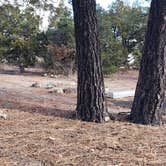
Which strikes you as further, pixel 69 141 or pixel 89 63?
pixel 89 63

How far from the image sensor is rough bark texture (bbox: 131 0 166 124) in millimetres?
6098

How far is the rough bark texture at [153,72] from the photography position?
610 cm

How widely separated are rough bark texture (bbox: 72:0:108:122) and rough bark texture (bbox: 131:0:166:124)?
0.56 meters

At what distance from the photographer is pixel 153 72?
244 inches

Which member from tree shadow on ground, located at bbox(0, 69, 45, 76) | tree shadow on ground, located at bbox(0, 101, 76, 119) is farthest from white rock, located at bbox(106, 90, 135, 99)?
tree shadow on ground, located at bbox(0, 69, 45, 76)

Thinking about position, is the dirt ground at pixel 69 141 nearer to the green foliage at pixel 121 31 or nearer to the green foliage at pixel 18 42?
the green foliage at pixel 18 42

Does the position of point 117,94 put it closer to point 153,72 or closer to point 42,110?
point 42,110

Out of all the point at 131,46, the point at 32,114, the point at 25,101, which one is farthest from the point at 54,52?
the point at 32,114

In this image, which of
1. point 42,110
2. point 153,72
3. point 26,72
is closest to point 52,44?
point 26,72

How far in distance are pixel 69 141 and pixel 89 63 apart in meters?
1.50

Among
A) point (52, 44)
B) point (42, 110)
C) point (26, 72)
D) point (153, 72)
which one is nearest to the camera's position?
point (153, 72)

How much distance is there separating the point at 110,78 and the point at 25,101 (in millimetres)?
8793

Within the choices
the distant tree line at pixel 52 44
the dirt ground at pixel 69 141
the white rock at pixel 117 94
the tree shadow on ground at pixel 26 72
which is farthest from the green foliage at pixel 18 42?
the dirt ground at pixel 69 141

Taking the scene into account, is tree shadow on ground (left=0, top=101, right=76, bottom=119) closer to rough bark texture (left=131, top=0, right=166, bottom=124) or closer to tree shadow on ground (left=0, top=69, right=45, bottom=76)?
rough bark texture (left=131, top=0, right=166, bottom=124)
